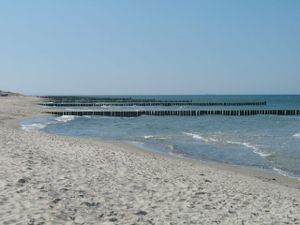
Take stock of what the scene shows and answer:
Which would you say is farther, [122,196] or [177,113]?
[177,113]

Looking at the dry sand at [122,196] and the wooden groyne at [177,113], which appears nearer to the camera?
the dry sand at [122,196]

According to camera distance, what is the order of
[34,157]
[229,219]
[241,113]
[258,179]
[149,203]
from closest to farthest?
[229,219] < [149,203] < [34,157] < [258,179] < [241,113]

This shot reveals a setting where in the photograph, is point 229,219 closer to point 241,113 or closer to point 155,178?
point 155,178

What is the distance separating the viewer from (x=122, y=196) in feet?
28.2

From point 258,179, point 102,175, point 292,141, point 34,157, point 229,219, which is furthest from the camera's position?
point 292,141

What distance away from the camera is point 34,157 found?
466 inches

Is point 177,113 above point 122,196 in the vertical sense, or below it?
below

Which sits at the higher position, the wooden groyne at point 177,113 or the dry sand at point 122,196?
the dry sand at point 122,196

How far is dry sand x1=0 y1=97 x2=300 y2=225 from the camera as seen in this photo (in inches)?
281

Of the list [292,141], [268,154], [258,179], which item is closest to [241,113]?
[292,141]

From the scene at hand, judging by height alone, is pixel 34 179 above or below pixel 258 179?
above

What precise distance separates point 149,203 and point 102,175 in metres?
2.46

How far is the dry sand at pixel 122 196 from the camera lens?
712 cm

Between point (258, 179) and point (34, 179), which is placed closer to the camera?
point (34, 179)
